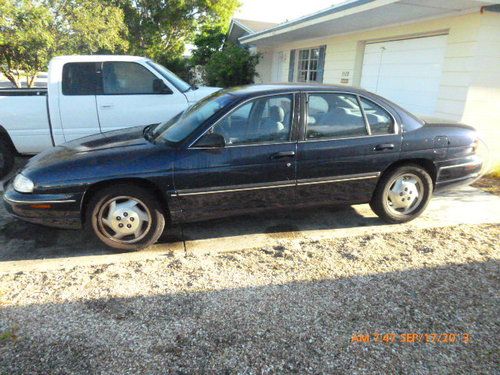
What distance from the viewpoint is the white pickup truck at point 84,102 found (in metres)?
5.85

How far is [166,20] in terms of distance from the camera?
2452 cm

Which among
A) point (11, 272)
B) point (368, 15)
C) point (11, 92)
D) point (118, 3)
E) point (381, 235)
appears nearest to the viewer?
point (11, 272)

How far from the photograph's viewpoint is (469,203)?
5305 millimetres

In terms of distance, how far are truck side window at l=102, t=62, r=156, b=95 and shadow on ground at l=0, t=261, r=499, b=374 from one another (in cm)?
367

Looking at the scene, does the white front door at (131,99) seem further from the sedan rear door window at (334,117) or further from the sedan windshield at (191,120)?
the sedan rear door window at (334,117)

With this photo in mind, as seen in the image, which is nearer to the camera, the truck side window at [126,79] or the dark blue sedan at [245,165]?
the dark blue sedan at [245,165]

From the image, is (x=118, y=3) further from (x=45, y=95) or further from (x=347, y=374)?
(x=347, y=374)

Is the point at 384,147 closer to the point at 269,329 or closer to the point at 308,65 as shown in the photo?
the point at 269,329

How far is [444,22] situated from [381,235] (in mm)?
4937

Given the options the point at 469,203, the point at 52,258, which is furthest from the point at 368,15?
the point at 52,258

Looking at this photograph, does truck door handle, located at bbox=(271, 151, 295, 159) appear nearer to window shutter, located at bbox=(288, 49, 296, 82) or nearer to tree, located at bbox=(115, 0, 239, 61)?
window shutter, located at bbox=(288, 49, 296, 82)

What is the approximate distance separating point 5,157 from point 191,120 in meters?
3.77

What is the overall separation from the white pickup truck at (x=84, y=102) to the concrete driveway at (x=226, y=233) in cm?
162

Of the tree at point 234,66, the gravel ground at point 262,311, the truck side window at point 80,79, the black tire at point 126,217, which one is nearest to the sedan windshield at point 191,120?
the black tire at point 126,217
